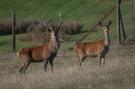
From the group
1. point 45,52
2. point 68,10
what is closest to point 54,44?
point 45,52

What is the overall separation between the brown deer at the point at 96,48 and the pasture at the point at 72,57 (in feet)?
1.15

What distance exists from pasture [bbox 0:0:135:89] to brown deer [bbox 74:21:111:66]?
35 cm

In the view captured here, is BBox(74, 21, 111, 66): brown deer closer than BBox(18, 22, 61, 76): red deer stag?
No

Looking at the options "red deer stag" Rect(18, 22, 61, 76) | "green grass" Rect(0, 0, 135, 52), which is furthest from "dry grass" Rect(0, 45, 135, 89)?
"green grass" Rect(0, 0, 135, 52)

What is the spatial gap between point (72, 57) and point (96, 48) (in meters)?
3.69

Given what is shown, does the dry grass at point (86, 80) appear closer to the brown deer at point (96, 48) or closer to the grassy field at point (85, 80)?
the grassy field at point (85, 80)

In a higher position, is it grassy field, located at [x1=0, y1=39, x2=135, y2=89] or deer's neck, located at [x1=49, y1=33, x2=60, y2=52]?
deer's neck, located at [x1=49, y1=33, x2=60, y2=52]

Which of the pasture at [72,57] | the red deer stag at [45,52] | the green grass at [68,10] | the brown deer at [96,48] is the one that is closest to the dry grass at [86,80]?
the pasture at [72,57]

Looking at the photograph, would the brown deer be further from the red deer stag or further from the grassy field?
the grassy field

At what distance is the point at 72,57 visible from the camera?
23.3 m

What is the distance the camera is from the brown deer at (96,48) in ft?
63.7

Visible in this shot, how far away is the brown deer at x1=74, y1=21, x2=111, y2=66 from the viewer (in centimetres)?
1941

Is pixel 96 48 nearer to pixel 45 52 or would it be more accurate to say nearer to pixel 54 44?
pixel 54 44

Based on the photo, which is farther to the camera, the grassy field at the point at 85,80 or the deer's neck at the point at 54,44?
the deer's neck at the point at 54,44
